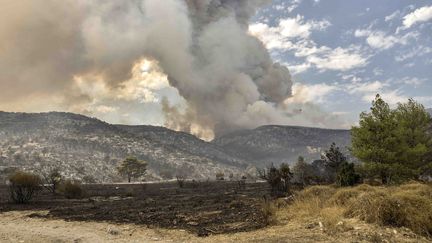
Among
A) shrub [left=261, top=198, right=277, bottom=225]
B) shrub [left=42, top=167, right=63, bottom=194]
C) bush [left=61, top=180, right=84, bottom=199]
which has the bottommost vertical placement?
shrub [left=261, top=198, right=277, bottom=225]

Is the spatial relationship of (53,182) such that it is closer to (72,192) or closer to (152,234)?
(72,192)

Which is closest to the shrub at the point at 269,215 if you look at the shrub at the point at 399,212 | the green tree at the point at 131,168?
the shrub at the point at 399,212

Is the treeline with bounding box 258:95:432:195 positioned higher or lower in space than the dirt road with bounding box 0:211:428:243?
higher

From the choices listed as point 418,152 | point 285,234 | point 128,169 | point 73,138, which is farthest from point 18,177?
point 73,138

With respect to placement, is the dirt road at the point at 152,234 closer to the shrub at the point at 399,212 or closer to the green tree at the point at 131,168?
the shrub at the point at 399,212

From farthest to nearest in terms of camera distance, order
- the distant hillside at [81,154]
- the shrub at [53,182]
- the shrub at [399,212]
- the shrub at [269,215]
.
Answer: the distant hillside at [81,154] → the shrub at [53,182] → the shrub at [269,215] → the shrub at [399,212]

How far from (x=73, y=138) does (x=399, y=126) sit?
166m

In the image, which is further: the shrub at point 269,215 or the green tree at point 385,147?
the green tree at point 385,147

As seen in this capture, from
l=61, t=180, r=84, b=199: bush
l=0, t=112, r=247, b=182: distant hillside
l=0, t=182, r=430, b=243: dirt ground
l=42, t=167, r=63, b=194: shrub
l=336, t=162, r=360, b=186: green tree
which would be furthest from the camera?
l=0, t=112, r=247, b=182: distant hillside

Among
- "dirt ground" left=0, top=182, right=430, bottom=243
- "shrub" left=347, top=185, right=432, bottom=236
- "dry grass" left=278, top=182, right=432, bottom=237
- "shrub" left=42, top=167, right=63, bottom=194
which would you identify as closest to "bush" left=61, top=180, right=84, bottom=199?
"shrub" left=42, top=167, right=63, bottom=194

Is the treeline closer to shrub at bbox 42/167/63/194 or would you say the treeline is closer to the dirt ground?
the dirt ground

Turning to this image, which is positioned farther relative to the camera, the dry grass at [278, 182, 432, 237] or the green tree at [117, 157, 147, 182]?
the green tree at [117, 157, 147, 182]

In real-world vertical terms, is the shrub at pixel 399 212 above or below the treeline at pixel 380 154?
below

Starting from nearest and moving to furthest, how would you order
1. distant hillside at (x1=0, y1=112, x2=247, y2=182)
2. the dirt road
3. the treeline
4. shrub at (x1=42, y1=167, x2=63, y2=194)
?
the dirt road, the treeline, shrub at (x1=42, y1=167, x2=63, y2=194), distant hillside at (x1=0, y1=112, x2=247, y2=182)
